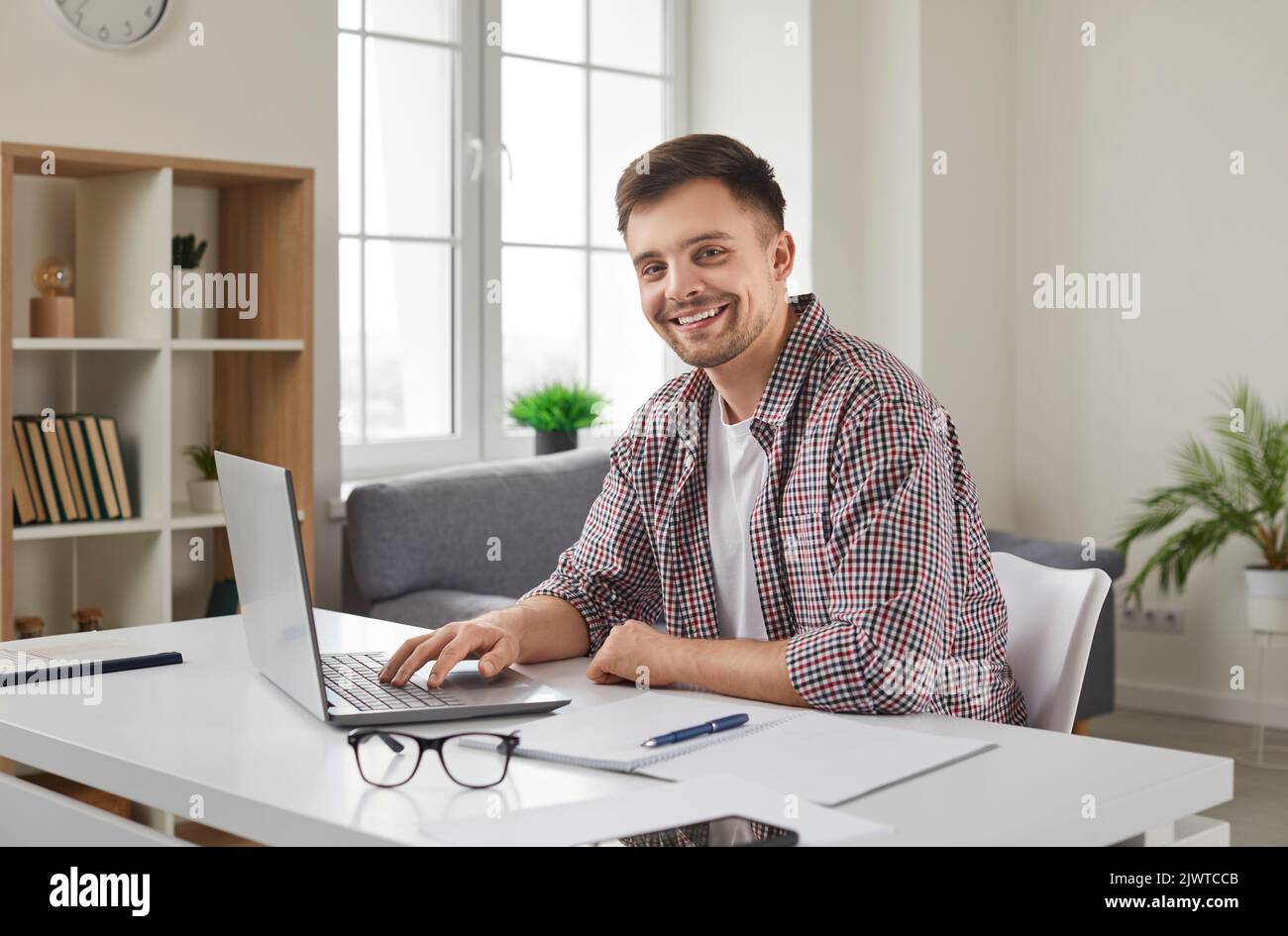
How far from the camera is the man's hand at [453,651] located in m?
1.55

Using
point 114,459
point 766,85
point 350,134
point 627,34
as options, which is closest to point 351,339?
point 350,134

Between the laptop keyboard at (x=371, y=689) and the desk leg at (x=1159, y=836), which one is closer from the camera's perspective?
the desk leg at (x=1159, y=836)

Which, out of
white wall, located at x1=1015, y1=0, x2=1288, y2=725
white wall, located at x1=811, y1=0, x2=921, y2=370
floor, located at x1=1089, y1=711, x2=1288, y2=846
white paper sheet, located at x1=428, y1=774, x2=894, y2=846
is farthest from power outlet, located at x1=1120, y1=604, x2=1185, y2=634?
white paper sheet, located at x1=428, y1=774, x2=894, y2=846

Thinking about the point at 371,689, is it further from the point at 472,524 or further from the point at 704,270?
the point at 472,524

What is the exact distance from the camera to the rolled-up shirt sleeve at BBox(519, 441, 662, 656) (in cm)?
189

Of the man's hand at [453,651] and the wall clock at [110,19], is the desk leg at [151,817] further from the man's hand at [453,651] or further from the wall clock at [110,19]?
the wall clock at [110,19]

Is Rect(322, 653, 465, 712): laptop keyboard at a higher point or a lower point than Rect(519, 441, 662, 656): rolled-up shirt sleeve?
lower

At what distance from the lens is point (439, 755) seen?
1.19m

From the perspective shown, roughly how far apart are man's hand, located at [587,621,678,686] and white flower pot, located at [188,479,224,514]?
69.1 inches

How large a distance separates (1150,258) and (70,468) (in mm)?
3267

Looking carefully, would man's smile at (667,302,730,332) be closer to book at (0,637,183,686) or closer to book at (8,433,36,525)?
book at (0,637,183,686)

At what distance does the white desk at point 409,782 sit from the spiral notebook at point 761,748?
0.02 m

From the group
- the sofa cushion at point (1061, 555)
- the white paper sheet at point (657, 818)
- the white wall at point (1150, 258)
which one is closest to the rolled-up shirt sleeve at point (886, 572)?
the white paper sheet at point (657, 818)

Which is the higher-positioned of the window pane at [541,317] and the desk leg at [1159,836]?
the window pane at [541,317]
